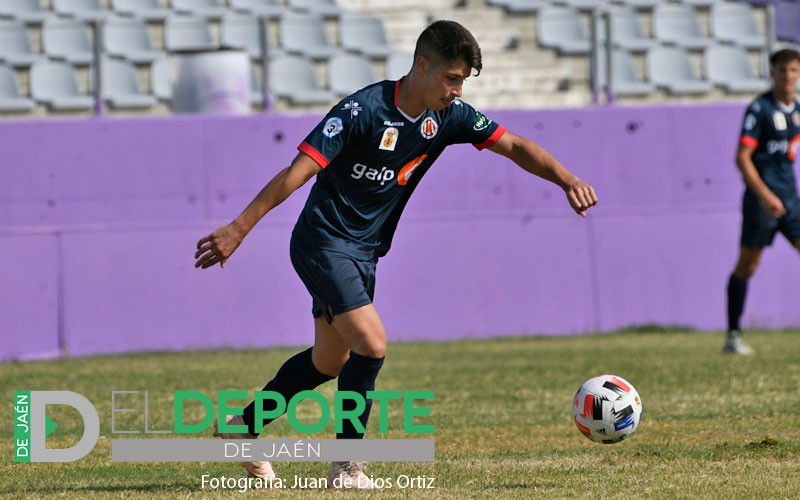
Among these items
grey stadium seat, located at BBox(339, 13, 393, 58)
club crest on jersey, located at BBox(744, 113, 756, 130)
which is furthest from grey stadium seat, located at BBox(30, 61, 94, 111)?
club crest on jersey, located at BBox(744, 113, 756, 130)

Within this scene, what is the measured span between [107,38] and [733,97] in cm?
755

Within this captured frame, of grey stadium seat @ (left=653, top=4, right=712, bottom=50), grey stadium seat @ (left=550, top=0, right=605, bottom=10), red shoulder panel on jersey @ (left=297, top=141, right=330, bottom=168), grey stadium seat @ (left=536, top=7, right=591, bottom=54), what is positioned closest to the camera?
red shoulder panel on jersey @ (left=297, top=141, right=330, bottom=168)

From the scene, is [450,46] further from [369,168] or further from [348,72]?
[348,72]

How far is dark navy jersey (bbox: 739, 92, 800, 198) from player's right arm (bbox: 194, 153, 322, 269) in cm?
666

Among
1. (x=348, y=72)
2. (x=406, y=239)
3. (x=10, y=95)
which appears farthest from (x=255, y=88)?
(x=406, y=239)

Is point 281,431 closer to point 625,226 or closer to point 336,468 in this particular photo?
point 336,468

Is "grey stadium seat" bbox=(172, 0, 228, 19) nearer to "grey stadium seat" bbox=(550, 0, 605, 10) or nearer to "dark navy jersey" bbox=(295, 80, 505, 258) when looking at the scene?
"grey stadium seat" bbox=(550, 0, 605, 10)

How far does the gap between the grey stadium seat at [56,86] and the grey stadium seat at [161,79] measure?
786 mm

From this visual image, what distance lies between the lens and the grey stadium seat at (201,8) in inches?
661

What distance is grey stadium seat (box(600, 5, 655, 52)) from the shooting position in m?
17.0

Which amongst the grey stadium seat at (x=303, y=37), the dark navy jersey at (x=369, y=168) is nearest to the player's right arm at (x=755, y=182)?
the dark navy jersey at (x=369, y=168)

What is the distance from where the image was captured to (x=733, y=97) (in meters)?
16.8

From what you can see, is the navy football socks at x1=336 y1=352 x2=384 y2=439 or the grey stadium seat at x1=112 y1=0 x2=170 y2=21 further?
the grey stadium seat at x1=112 y1=0 x2=170 y2=21

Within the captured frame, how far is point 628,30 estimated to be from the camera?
682 inches
